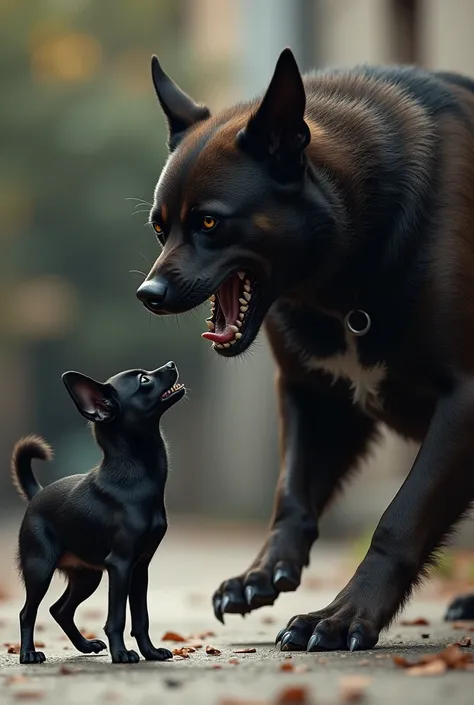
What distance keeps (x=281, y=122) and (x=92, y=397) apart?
106cm

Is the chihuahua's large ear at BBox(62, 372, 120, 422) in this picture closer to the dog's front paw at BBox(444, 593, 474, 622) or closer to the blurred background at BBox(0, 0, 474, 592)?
the dog's front paw at BBox(444, 593, 474, 622)

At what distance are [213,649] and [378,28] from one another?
32.5 feet

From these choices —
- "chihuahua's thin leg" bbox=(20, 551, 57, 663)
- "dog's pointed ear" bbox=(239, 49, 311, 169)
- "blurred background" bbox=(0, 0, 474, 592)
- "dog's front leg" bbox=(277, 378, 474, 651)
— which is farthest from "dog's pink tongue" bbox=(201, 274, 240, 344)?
"blurred background" bbox=(0, 0, 474, 592)

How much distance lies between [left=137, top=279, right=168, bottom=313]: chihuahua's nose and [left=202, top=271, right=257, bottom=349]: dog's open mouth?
218mm

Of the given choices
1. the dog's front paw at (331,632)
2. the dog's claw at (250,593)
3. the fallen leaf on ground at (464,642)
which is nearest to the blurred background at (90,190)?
the dog's claw at (250,593)

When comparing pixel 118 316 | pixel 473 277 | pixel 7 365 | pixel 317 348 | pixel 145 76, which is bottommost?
pixel 7 365

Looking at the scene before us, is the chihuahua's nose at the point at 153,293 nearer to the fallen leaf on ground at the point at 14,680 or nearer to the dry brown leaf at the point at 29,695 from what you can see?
the fallen leaf on ground at the point at 14,680

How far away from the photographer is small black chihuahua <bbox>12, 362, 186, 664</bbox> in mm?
4078

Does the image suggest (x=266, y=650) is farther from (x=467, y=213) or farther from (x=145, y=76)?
(x=145, y=76)

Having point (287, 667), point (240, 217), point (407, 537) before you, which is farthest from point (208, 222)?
point (287, 667)

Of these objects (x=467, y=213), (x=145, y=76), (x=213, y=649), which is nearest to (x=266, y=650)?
(x=213, y=649)

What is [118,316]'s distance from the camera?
2328 centimetres

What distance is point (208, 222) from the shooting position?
14.6 ft

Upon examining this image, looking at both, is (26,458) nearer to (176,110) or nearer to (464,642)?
(176,110)
